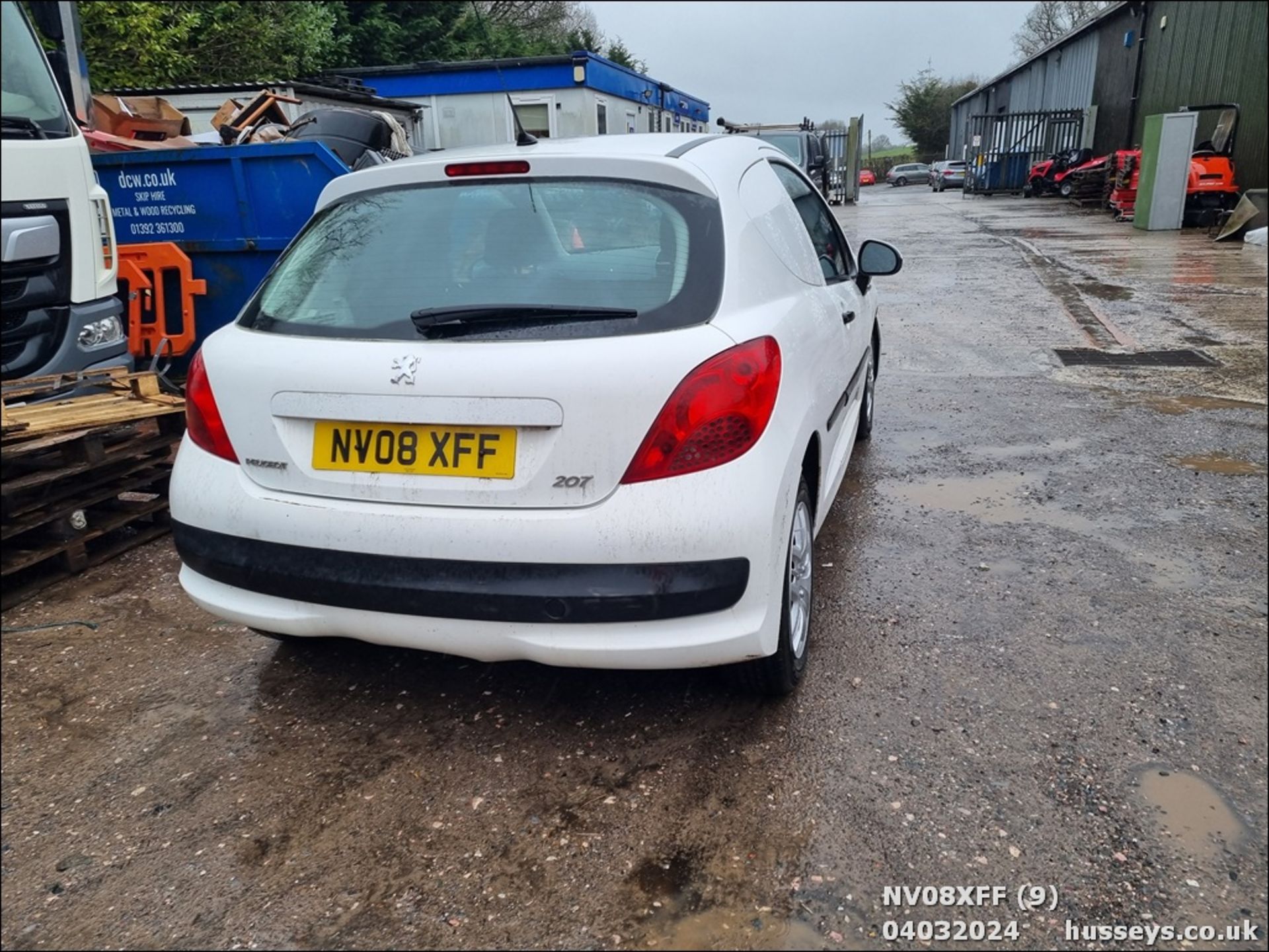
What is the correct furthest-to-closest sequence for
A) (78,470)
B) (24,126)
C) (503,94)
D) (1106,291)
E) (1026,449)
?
(503,94)
(1106,291)
(1026,449)
(24,126)
(78,470)

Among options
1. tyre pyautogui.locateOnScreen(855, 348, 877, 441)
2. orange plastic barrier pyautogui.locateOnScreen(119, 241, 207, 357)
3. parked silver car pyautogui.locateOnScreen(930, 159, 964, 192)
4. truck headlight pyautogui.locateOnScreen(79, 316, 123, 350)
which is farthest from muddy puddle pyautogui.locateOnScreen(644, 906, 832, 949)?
parked silver car pyautogui.locateOnScreen(930, 159, 964, 192)

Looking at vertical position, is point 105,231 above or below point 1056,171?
below

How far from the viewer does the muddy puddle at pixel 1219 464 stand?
16.2 feet

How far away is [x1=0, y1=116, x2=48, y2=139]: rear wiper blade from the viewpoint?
4.43 meters

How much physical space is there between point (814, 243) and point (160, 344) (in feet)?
14.1

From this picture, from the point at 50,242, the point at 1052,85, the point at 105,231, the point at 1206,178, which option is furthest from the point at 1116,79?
the point at 50,242

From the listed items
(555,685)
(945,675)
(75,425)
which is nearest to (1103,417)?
(945,675)

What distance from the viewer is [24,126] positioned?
462cm

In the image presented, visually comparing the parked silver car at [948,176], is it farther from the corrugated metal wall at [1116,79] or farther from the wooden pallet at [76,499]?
the wooden pallet at [76,499]

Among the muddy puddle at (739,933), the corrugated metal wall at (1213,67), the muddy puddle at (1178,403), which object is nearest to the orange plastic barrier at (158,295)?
the muddy puddle at (739,933)

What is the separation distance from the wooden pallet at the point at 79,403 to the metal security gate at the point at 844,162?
27.0 m

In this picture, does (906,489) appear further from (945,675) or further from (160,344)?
(160,344)

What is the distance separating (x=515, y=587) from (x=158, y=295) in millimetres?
5457

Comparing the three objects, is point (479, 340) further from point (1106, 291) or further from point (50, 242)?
point (1106, 291)
